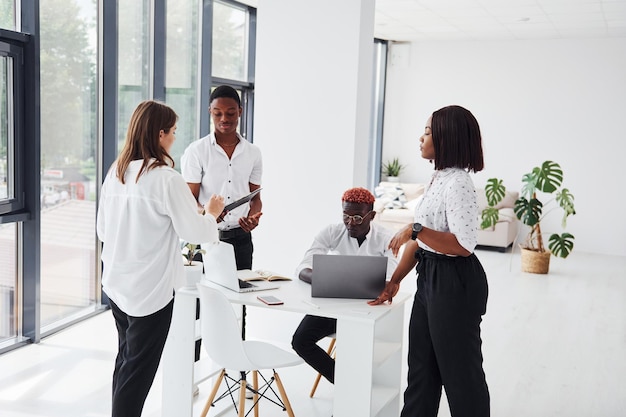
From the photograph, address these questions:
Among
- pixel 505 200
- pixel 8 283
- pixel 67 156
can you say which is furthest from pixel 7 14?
pixel 505 200

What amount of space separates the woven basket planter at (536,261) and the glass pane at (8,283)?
561cm

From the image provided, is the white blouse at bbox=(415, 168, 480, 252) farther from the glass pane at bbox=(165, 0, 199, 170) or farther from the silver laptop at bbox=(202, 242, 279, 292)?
the glass pane at bbox=(165, 0, 199, 170)

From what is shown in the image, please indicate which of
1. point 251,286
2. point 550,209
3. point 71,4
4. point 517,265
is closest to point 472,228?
point 251,286

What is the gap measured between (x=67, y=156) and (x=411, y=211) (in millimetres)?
5572

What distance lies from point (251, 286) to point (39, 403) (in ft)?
4.67

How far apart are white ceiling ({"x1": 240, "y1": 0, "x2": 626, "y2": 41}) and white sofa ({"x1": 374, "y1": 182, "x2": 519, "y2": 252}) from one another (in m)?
2.24

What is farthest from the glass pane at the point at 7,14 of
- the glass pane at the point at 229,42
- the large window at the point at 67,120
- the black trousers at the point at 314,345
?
the glass pane at the point at 229,42

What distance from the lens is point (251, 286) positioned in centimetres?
332

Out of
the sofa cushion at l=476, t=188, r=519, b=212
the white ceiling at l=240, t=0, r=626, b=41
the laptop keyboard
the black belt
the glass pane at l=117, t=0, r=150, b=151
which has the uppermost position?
the white ceiling at l=240, t=0, r=626, b=41

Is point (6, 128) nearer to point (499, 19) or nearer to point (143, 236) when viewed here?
point (143, 236)

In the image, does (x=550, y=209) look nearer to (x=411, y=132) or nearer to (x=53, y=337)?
(x=411, y=132)

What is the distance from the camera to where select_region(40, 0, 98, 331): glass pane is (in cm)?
498

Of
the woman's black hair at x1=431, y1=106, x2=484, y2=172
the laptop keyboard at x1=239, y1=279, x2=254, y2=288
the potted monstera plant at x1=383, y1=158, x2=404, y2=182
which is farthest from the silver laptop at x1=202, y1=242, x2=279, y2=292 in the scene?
the potted monstera plant at x1=383, y1=158, x2=404, y2=182

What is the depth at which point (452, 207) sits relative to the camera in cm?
266
